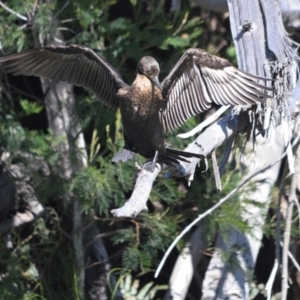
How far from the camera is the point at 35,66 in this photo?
3979 millimetres

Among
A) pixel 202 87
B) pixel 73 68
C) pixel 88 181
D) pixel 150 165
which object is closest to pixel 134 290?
pixel 88 181

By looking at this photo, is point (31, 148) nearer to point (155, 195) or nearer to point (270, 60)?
point (155, 195)

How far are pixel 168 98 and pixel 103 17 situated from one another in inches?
45.8

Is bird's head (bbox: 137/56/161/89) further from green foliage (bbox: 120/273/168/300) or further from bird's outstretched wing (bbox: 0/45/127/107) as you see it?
green foliage (bbox: 120/273/168/300)

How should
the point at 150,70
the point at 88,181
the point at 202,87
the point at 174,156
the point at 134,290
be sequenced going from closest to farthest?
the point at 174,156, the point at 202,87, the point at 150,70, the point at 88,181, the point at 134,290

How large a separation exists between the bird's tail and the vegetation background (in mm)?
1063

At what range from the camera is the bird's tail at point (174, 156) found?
329 cm

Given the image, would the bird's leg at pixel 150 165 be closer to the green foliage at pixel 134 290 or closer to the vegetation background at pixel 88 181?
the vegetation background at pixel 88 181

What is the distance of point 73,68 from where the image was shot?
407 cm

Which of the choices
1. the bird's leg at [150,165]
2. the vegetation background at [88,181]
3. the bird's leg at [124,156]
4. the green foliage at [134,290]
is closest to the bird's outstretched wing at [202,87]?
the bird's leg at [124,156]

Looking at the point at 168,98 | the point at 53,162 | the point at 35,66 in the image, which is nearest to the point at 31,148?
the point at 53,162

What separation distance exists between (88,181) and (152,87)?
0.96 metres

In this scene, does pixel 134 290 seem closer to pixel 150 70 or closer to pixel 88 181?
pixel 88 181

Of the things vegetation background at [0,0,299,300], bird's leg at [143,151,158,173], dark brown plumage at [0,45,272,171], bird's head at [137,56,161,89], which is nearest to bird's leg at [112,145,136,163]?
dark brown plumage at [0,45,272,171]
